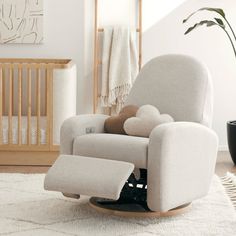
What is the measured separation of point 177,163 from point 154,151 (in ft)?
0.55

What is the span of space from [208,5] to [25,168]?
2.25 meters

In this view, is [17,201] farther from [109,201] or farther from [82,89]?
[82,89]

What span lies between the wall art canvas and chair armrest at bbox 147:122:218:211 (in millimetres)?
2595

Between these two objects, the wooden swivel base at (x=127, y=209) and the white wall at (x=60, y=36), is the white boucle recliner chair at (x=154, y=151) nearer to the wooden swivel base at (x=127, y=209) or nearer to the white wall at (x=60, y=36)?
the wooden swivel base at (x=127, y=209)

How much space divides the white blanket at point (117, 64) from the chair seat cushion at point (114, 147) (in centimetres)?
213

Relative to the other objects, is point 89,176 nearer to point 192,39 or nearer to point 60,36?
point 60,36

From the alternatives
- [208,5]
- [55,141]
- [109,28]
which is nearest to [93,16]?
[109,28]

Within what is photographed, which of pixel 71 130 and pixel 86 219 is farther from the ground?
pixel 71 130

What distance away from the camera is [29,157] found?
5.16 meters

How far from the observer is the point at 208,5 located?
5.98 meters

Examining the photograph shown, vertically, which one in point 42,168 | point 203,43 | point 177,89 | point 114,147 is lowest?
point 42,168

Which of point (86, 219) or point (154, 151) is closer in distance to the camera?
point (154, 151)

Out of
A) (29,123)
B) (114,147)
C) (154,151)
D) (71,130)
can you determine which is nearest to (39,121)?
(29,123)

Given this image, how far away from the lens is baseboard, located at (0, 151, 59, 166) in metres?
5.14
